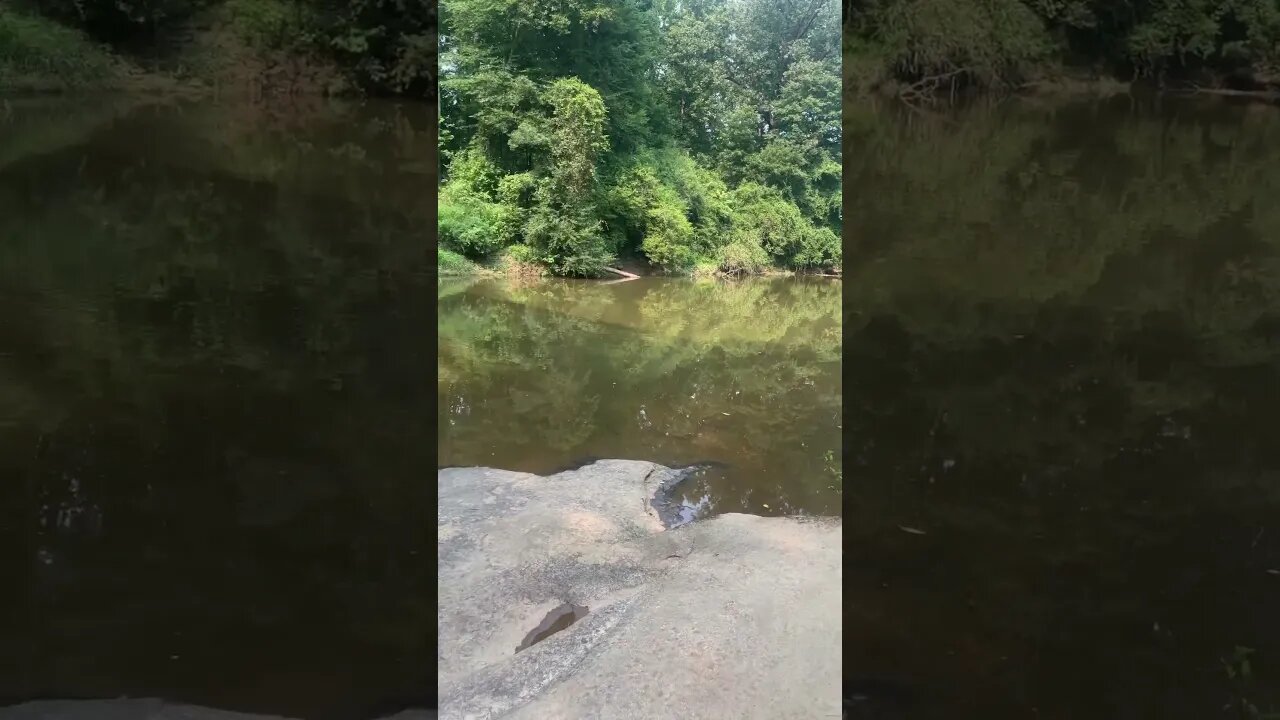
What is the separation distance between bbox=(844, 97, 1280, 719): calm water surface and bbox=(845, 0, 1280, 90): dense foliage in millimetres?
214

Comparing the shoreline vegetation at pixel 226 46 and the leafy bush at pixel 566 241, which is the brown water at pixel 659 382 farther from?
the shoreline vegetation at pixel 226 46

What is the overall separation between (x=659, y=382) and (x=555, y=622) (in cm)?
366

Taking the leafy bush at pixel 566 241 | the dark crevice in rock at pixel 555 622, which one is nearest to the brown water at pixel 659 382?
the leafy bush at pixel 566 241

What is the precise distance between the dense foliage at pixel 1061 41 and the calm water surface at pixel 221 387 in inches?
112

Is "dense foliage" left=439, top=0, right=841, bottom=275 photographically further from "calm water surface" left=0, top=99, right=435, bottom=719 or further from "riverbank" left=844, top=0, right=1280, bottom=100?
"calm water surface" left=0, top=99, right=435, bottom=719

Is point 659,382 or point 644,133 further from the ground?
point 644,133

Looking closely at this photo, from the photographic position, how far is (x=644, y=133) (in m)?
10.8

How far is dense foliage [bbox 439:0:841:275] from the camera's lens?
32.8 ft

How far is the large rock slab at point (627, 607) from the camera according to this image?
8.36 feet

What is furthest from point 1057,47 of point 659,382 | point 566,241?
point 566,241

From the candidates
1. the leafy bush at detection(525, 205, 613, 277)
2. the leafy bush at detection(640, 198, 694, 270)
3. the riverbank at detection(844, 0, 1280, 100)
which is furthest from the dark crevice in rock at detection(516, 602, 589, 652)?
the leafy bush at detection(640, 198, 694, 270)

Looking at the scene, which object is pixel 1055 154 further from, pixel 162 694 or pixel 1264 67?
pixel 162 694

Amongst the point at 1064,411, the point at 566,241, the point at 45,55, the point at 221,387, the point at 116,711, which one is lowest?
the point at 566,241

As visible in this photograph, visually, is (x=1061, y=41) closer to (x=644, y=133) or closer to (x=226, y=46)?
(x=226, y=46)
